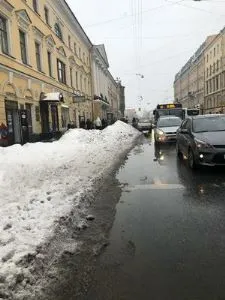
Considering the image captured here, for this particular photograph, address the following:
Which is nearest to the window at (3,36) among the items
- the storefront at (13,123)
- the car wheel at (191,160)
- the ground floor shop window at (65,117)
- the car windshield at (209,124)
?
the storefront at (13,123)

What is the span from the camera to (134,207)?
253 inches

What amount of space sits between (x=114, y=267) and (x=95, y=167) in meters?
7.57

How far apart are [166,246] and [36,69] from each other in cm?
2170

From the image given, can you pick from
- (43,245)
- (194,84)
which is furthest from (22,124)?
(194,84)

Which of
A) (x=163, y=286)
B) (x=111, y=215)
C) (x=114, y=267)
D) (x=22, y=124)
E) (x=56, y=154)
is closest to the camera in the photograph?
(x=163, y=286)

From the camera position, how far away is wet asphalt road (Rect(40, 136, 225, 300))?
341cm

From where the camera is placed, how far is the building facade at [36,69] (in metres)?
19.2

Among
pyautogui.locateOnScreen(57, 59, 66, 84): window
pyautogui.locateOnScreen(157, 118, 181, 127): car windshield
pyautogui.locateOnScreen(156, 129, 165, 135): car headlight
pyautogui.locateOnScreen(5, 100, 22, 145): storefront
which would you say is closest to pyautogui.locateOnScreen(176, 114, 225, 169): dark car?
pyautogui.locateOnScreen(156, 129, 165, 135): car headlight

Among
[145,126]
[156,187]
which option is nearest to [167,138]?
[156,187]

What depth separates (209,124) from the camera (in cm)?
1130

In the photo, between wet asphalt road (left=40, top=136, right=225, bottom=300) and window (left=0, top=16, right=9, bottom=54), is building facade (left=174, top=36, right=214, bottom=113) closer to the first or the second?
window (left=0, top=16, right=9, bottom=54)

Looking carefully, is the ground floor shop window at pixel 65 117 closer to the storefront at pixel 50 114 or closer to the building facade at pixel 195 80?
the storefront at pixel 50 114

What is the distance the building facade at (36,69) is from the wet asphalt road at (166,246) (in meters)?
12.1

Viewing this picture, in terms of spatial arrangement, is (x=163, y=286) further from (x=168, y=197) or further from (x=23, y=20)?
(x=23, y=20)
